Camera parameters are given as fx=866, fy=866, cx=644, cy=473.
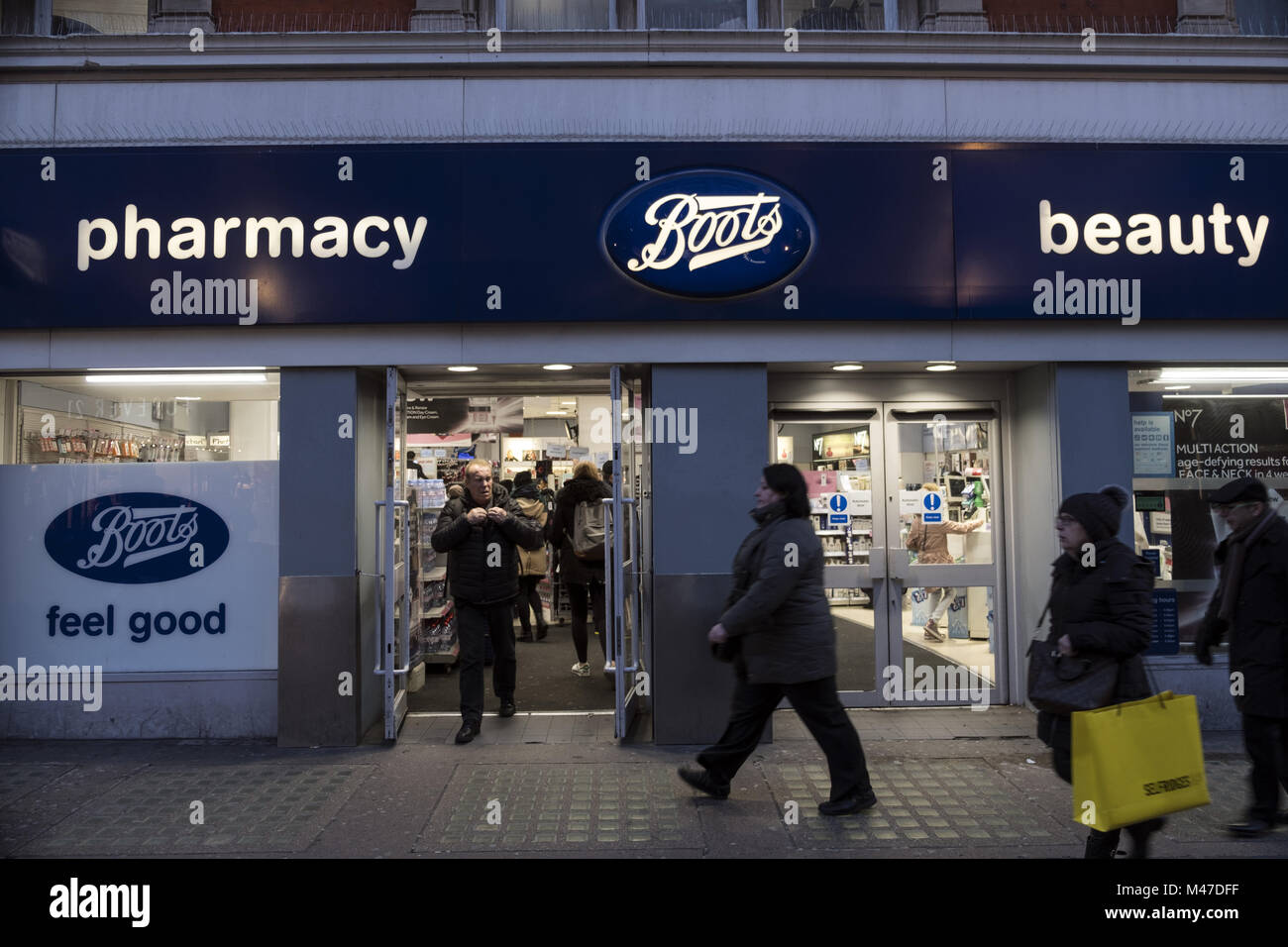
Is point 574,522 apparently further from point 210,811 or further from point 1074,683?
point 1074,683

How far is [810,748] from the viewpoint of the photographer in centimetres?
618

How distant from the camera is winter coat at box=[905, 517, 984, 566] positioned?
7.12m

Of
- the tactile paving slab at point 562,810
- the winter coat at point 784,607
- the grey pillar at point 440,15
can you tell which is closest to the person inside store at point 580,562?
the tactile paving slab at point 562,810

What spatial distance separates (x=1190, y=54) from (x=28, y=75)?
8.84 metres

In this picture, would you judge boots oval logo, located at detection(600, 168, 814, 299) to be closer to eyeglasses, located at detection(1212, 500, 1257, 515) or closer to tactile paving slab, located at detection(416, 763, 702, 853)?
eyeglasses, located at detection(1212, 500, 1257, 515)

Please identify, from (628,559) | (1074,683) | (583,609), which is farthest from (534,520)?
(1074,683)

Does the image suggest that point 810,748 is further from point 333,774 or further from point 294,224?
point 294,224

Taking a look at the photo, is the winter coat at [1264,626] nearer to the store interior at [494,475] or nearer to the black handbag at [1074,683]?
the black handbag at [1074,683]

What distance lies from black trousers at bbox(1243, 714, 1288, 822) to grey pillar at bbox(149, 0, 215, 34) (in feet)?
27.7

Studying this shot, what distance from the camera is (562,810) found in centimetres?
504

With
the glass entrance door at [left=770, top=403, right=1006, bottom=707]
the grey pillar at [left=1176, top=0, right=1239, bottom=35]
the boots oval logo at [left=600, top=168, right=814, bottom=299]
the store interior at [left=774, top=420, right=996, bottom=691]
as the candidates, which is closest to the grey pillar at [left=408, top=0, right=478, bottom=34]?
the boots oval logo at [left=600, top=168, right=814, bottom=299]

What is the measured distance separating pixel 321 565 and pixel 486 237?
2679 millimetres

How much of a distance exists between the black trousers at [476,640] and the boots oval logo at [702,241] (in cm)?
272

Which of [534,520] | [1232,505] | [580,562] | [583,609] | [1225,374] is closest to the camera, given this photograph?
[1232,505]
